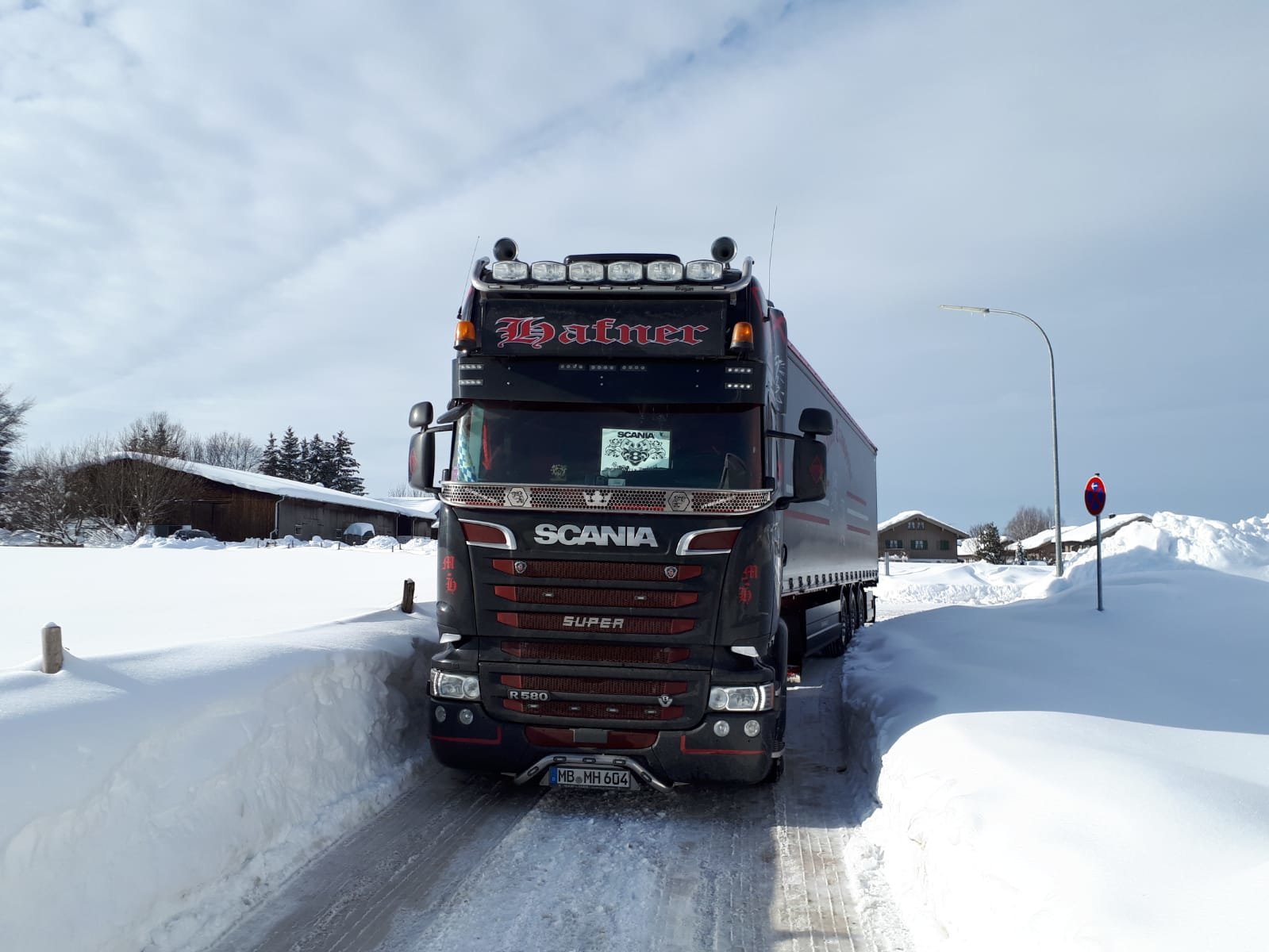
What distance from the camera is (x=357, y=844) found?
532 cm

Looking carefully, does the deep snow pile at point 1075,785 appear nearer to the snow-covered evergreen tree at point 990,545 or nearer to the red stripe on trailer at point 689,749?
the red stripe on trailer at point 689,749

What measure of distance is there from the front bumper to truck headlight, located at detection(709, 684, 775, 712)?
2.0 inches

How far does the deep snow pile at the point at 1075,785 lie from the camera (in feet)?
11.5

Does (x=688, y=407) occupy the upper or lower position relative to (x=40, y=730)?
upper

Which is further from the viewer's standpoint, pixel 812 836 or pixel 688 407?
pixel 688 407

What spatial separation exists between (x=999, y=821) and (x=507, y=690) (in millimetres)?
3088

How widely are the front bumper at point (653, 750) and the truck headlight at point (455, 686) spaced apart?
2.1 inches

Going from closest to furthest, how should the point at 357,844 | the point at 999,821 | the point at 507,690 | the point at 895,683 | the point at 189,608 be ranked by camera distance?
the point at 999,821, the point at 357,844, the point at 507,690, the point at 895,683, the point at 189,608

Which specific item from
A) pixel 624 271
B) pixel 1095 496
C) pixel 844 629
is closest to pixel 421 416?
pixel 624 271

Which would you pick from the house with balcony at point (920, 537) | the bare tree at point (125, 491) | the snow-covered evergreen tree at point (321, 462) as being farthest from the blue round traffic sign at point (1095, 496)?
the snow-covered evergreen tree at point (321, 462)

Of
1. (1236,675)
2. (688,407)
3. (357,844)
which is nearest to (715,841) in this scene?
(357,844)

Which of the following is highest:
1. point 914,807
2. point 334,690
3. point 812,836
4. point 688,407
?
point 688,407

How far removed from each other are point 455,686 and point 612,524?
5.18ft

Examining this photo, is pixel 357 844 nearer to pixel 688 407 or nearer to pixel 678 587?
pixel 678 587
